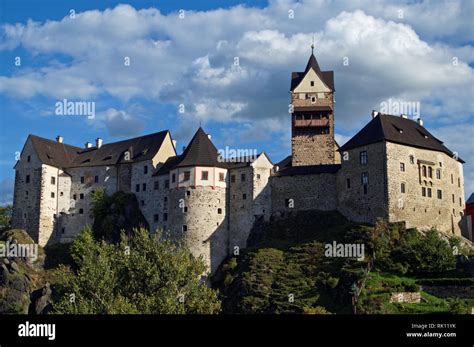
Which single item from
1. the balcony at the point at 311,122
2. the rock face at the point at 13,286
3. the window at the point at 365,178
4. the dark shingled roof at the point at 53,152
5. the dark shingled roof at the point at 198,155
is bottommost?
the rock face at the point at 13,286

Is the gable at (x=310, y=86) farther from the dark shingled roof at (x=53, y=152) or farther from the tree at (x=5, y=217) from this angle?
the tree at (x=5, y=217)

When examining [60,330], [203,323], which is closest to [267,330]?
[203,323]

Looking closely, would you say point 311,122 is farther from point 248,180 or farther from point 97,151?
point 97,151

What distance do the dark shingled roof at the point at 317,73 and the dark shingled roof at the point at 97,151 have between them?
15401 millimetres

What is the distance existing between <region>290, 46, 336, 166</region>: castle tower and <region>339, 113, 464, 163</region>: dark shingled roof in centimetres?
840

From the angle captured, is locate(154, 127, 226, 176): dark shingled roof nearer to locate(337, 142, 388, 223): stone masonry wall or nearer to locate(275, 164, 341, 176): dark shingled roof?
locate(275, 164, 341, 176): dark shingled roof

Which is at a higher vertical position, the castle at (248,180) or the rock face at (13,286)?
the castle at (248,180)

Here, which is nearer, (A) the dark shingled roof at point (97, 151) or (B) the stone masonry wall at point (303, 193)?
(B) the stone masonry wall at point (303, 193)

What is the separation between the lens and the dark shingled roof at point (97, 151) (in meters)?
77.8

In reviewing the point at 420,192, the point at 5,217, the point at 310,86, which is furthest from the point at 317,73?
the point at 5,217

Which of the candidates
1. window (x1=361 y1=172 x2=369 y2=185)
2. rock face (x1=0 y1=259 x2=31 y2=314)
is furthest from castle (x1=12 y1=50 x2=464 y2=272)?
rock face (x1=0 y1=259 x2=31 y2=314)

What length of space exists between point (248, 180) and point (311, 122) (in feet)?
35.7

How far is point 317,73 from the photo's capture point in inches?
3083

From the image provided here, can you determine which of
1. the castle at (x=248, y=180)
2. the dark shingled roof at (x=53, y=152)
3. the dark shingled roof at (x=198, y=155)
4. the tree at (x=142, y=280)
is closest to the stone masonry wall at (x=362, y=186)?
the castle at (x=248, y=180)
